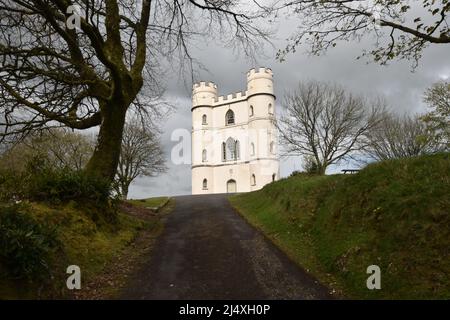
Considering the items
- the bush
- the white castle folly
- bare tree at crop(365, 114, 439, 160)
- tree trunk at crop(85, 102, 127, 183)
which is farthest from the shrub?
the white castle folly

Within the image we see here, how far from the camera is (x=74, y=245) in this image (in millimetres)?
8781

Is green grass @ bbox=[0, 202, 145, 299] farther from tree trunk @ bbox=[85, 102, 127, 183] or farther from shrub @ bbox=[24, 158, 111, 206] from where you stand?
tree trunk @ bbox=[85, 102, 127, 183]

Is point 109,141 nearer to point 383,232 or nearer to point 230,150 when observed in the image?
point 383,232

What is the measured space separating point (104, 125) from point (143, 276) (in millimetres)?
6990

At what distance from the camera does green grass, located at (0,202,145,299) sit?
6267 mm

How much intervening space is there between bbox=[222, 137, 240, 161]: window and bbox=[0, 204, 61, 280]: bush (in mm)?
47629

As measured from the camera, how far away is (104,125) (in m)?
13.3

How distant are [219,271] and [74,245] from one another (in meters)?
3.59

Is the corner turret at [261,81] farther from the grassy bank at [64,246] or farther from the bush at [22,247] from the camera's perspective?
the bush at [22,247]

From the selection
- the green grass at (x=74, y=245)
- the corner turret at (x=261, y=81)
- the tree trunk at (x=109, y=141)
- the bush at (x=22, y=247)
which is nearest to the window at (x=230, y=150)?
the corner turret at (x=261, y=81)

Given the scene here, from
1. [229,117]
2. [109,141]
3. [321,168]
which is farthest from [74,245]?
[229,117]

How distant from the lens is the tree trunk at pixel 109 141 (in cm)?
1312
